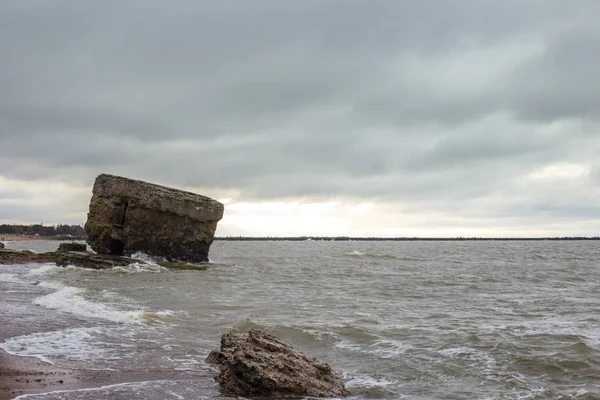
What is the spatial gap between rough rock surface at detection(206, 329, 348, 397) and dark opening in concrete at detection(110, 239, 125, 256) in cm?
2619

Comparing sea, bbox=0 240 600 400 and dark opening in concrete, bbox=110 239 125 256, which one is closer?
sea, bbox=0 240 600 400

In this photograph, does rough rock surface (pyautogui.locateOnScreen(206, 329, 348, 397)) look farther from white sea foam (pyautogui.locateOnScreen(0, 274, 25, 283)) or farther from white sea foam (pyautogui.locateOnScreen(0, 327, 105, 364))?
white sea foam (pyautogui.locateOnScreen(0, 274, 25, 283))

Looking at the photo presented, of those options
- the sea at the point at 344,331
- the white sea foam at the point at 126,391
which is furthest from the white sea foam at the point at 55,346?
the white sea foam at the point at 126,391

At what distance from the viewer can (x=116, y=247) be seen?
108 feet

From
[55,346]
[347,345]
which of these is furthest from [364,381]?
[55,346]

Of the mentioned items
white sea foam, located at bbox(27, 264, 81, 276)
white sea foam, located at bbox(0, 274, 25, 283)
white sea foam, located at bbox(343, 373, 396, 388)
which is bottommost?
white sea foam, located at bbox(343, 373, 396, 388)

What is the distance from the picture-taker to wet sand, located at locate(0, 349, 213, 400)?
6.79 metres

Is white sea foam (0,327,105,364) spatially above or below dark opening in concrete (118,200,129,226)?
below

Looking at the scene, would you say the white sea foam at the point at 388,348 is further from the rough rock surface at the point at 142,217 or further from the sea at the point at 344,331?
the rough rock surface at the point at 142,217

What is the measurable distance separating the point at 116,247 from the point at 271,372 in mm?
27776

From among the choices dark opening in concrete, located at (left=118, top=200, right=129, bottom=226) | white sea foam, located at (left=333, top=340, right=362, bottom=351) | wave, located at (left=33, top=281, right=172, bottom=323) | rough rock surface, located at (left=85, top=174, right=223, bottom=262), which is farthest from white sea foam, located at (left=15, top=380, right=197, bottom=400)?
dark opening in concrete, located at (left=118, top=200, right=129, bottom=226)

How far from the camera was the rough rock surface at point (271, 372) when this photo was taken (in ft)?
24.1

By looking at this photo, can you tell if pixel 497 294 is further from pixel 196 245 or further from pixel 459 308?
pixel 196 245

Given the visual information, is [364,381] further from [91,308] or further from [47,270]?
[47,270]
